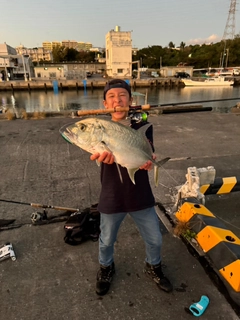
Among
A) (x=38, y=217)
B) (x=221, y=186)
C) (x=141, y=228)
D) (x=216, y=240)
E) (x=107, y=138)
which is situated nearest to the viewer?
(x=107, y=138)

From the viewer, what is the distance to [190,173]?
393 cm

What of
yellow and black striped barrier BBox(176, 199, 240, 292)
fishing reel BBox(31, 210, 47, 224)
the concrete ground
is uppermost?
yellow and black striped barrier BBox(176, 199, 240, 292)

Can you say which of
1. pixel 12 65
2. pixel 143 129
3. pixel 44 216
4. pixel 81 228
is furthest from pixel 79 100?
pixel 12 65

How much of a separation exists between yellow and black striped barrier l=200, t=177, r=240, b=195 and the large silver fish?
8.33ft

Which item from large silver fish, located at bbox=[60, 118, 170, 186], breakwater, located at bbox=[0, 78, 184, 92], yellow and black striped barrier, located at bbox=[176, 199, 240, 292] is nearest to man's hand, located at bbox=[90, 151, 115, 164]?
large silver fish, located at bbox=[60, 118, 170, 186]

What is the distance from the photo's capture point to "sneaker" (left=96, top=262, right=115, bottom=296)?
8.21 feet

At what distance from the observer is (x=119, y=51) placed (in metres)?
64.8

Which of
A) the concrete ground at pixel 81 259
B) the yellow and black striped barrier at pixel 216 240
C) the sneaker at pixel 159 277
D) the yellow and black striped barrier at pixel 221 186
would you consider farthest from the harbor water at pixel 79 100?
the sneaker at pixel 159 277

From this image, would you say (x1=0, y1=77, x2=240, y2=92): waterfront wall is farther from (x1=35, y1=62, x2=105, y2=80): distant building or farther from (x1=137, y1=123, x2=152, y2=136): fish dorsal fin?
(x1=137, y1=123, x2=152, y2=136): fish dorsal fin

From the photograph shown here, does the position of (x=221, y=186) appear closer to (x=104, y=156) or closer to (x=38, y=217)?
(x=104, y=156)

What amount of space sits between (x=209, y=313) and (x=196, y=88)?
2290 inches

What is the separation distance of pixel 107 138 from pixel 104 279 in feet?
5.51

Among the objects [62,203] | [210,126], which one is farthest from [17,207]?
[210,126]

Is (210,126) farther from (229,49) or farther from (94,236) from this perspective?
(229,49)
